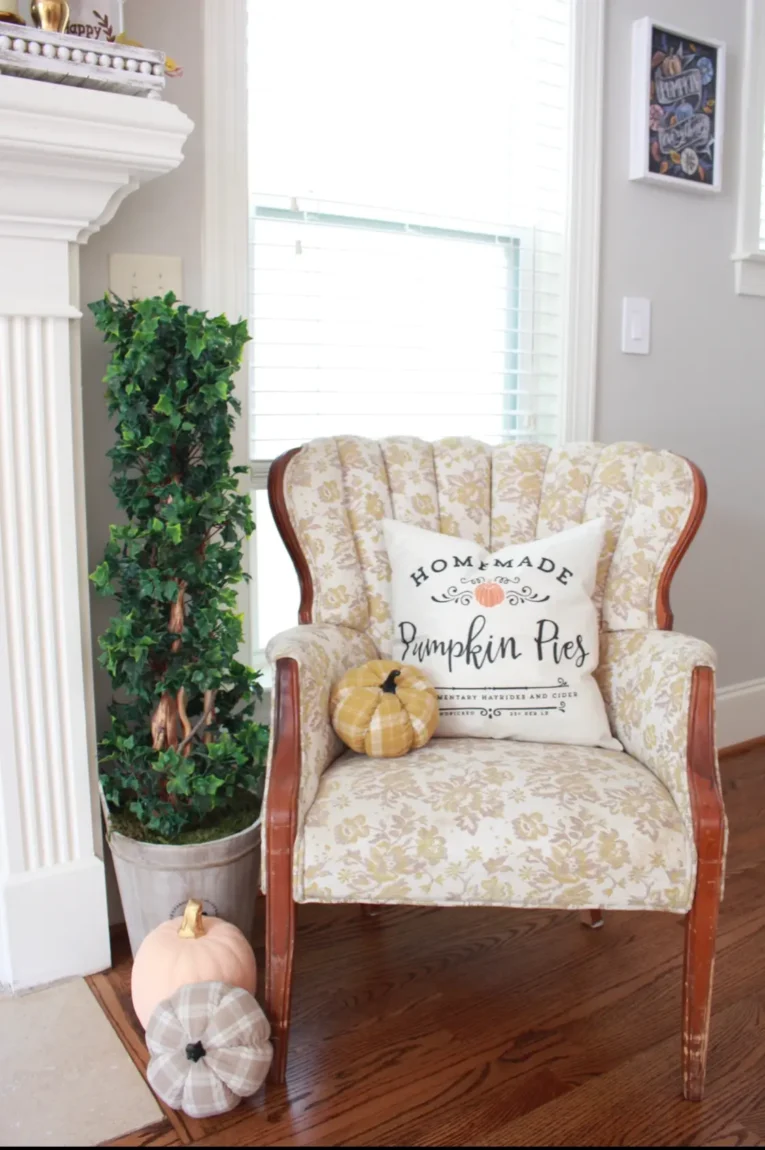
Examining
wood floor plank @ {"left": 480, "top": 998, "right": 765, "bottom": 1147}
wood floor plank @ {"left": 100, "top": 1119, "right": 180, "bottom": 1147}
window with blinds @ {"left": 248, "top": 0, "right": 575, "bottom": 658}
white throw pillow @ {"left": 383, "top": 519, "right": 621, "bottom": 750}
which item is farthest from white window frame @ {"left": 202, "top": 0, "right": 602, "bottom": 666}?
wood floor plank @ {"left": 480, "top": 998, "right": 765, "bottom": 1147}

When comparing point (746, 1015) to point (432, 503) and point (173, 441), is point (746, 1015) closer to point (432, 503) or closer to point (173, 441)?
point (432, 503)

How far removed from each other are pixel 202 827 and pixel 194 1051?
1.44 ft

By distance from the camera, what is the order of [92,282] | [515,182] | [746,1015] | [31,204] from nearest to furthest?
[31,204]
[746,1015]
[92,282]
[515,182]

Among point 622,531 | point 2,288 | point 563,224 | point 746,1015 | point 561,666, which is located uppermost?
point 563,224

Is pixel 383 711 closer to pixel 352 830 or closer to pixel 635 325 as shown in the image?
pixel 352 830

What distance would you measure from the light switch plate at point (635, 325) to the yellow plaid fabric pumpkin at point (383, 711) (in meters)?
1.28

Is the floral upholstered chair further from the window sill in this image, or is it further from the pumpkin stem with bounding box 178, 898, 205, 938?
the window sill

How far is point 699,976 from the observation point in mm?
1282

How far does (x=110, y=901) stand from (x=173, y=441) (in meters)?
0.91

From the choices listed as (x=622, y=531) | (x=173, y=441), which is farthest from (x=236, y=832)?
(x=622, y=531)

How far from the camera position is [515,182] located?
2.20m

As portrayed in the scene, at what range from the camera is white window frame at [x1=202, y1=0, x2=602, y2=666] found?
1.72 meters

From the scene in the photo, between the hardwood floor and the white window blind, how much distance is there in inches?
40.7

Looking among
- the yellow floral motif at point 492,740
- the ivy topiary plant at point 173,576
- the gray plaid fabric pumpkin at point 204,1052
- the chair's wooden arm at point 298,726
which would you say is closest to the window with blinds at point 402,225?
the yellow floral motif at point 492,740
